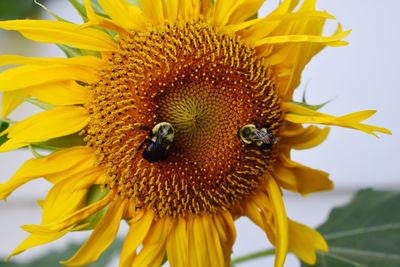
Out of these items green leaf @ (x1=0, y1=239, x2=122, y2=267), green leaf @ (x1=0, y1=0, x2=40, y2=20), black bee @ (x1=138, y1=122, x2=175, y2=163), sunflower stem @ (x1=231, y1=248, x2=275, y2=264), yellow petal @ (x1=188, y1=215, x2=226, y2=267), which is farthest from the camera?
green leaf @ (x1=0, y1=0, x2=40, y2=20)

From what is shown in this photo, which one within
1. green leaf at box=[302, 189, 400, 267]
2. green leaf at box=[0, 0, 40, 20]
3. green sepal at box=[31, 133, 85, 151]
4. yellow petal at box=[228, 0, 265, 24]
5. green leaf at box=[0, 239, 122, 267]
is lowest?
green leaf at box=[0, 239, 122, 267]

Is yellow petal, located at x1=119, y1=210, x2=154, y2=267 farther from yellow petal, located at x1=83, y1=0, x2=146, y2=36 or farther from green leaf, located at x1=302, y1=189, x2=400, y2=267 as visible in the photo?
green leaf, located at x1=302, y1=189, x2=400, y2=267

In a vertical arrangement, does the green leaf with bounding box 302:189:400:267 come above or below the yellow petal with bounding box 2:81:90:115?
below

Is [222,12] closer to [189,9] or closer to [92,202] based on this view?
[189,9]

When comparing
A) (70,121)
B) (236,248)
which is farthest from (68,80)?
(236,248)

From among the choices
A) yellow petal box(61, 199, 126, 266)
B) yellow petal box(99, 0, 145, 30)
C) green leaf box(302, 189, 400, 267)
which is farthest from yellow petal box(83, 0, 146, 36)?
green leaf box(302, 189, 400, 267)

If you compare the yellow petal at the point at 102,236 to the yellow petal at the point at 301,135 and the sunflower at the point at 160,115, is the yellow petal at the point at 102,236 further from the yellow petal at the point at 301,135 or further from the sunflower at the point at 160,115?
the yellow petal at the point at 301,135
